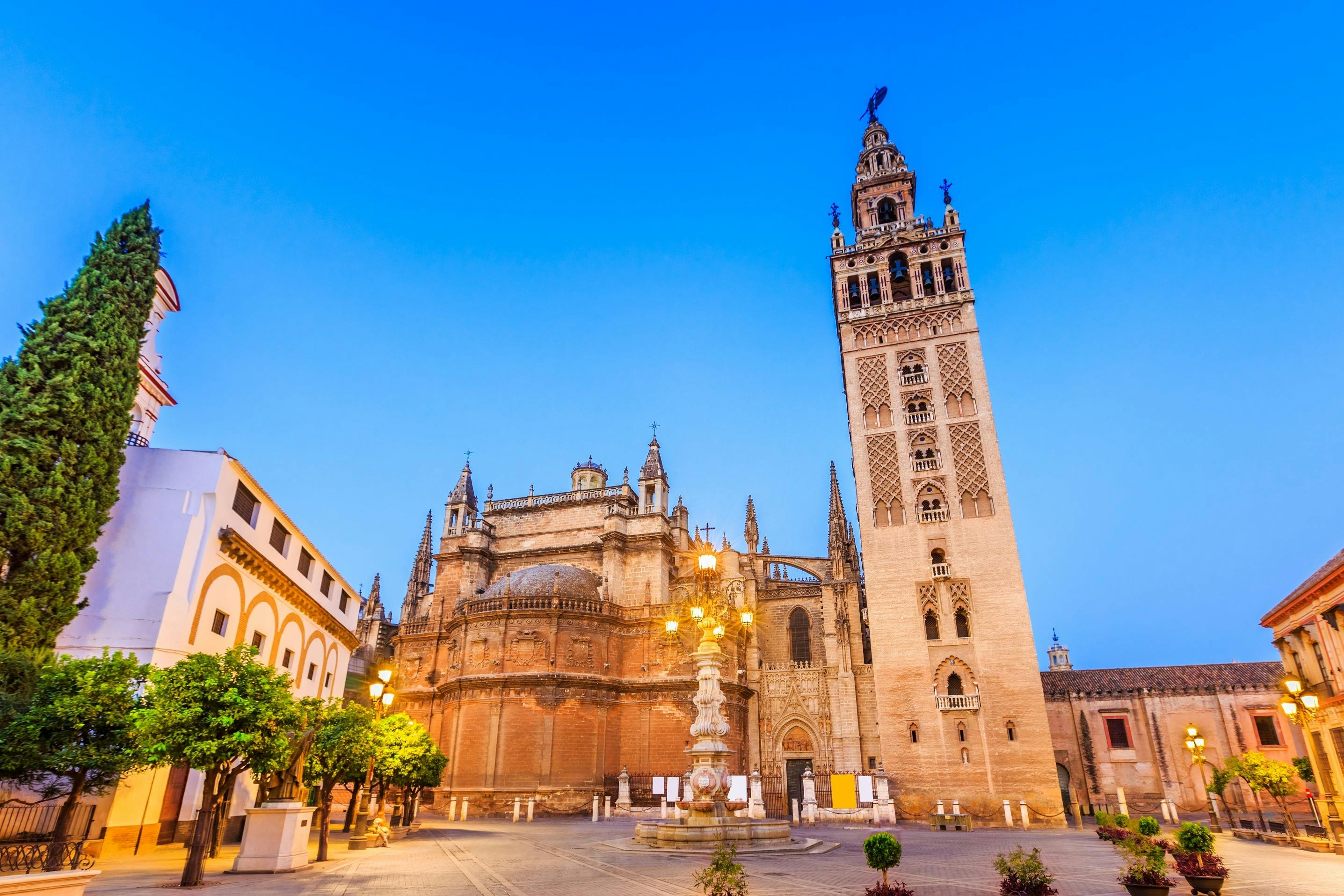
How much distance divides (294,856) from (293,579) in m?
12.0

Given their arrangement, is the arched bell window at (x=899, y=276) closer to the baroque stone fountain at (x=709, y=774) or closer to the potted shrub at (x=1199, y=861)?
the baroque stone fountain at (x=709, y=774)

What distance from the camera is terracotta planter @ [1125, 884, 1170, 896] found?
10.2 metres

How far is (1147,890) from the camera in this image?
10.3 meters

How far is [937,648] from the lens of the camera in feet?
110

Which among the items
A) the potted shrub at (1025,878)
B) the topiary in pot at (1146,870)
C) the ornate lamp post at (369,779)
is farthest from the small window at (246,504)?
the topiary in pot at (1146,870)

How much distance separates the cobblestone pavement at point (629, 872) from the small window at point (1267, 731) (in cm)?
1770

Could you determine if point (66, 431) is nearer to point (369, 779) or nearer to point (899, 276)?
point (369, 779)

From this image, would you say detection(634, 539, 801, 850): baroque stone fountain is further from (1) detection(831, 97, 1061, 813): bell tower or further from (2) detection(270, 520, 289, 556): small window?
(1) detection(831, 97, 1061, 813): bell tower

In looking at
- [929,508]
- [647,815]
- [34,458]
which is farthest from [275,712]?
[929,508]

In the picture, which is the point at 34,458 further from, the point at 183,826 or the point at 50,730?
the point at 183,826

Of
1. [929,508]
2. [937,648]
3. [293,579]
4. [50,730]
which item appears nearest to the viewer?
[50,730]

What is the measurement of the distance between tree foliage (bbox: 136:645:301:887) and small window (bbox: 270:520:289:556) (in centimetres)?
1038

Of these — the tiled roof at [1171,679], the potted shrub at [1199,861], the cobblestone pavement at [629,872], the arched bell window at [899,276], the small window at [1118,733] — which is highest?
the arched bell window at [899,276]

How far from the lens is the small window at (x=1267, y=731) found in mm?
35094
